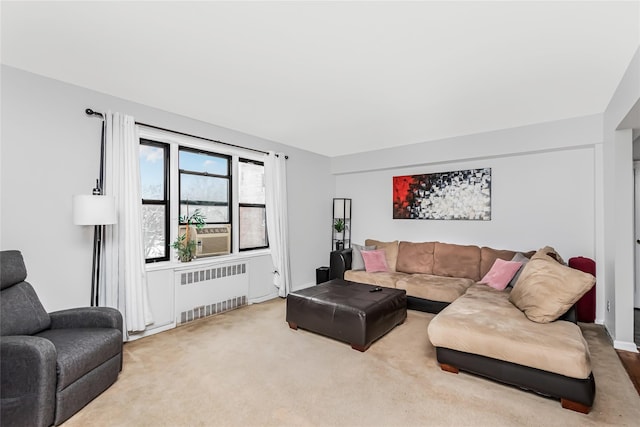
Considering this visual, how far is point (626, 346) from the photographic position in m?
2.89

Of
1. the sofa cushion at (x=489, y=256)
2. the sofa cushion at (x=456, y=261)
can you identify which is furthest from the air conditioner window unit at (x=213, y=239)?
the sofa cushion at (x=489, y=256)

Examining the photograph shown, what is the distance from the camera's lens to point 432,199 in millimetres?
4977

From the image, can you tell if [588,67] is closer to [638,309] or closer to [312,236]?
[638,309]

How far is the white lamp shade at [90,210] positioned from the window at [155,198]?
0.81 meters

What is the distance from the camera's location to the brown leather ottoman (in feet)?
9.64

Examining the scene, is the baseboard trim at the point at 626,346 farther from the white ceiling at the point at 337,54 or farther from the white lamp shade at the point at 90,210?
the white lamp shade at the point at 90,210

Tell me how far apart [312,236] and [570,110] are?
13.4ft

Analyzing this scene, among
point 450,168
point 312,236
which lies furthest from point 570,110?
point 312,236

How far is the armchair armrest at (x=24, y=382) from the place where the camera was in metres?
1.75

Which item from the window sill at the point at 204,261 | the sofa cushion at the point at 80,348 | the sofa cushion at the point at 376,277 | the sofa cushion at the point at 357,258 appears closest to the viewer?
the sofa cushion at the point at 80,348

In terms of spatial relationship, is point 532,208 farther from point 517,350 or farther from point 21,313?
point 21,313

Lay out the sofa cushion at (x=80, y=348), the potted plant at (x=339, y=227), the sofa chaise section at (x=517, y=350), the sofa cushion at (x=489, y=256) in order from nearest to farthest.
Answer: the sofa cushion at (x=80, y=348) < the sofa chaise section at (x=517, y=350) < the sofa cushion at (x=489, y=256) < the potted plant at (x=339, y=227)

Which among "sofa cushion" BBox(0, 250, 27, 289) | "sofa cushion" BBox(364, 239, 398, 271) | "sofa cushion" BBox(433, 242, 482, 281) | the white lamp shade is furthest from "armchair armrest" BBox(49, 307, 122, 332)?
"sofa cushion" BBox(433, 242, 482, 281)

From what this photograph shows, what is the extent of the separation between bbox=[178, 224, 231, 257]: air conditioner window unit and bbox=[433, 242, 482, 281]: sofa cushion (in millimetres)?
3190
